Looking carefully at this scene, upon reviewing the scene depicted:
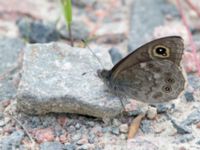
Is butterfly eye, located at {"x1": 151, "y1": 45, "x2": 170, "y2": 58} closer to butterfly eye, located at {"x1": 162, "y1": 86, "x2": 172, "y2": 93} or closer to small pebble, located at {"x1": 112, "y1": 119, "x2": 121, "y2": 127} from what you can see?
butterfly eye, located at {"x1": 162, "y1": 86, "x2": 172, "y2": 93}

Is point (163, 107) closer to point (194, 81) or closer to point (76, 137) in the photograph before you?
point (194, 81)

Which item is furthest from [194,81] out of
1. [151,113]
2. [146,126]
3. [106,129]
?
[106,129]

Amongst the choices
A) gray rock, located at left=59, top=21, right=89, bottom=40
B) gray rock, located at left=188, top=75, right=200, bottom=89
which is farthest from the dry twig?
gray rock, located at left=59, top=21, right=89, bottom=40

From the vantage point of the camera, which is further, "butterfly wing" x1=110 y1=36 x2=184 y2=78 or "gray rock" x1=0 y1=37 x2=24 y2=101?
"gray rock" x1=0 y1=37 x2=24 y2=101

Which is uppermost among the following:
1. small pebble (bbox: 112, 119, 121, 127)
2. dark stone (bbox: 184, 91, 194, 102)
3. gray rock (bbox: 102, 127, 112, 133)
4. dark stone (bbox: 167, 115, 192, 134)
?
dark stone (bbox: 184, 91, 194, 102)

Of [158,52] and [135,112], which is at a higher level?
[158,52]

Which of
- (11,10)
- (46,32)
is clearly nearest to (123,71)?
(46,32)
